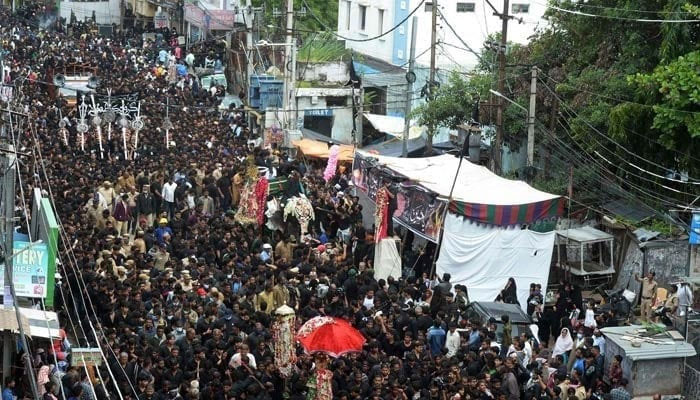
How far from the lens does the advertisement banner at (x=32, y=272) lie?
1758 cm

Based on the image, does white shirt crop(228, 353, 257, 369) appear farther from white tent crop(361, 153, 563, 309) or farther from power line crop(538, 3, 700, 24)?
power line crop(538, 3, 700, 24)

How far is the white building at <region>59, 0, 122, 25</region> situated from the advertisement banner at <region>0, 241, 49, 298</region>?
175 ft

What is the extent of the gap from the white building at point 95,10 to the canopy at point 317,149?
3783 cm

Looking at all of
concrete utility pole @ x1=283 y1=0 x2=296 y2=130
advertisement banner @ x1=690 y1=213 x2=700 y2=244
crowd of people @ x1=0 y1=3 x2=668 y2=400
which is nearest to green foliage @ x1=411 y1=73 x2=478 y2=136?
crowd of people @ x1=0 y1=3 x2=668 y2=400

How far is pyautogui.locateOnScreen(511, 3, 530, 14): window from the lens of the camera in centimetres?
4697

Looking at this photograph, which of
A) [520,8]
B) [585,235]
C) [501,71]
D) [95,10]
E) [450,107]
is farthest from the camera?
[95,10]

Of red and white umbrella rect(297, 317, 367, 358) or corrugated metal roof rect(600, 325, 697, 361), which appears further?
corrugated metal roof rect(600, 325, 697, 361)

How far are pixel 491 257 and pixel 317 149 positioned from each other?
11.5 meters

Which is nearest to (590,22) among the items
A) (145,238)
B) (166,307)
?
(145,238)

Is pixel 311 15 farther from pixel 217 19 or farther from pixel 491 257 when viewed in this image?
pixel 491 257

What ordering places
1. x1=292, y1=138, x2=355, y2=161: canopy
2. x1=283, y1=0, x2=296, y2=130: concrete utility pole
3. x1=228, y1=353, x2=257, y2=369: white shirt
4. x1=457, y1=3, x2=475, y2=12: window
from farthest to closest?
x1=457, y1=3, x2=475, y2=12: window < x1=283, y1=0, x2=296, y2=130: concrete utility pole < x1=292, y1=138, x2=355, y2=161: canopy < x1=228, y1=353, x2=257, y2=369: white shirt

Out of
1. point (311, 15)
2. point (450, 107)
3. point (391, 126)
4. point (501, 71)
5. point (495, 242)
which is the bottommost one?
point (391, 126)

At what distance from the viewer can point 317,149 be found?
3322cm

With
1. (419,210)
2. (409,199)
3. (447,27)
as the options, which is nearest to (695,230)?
(419,210)
